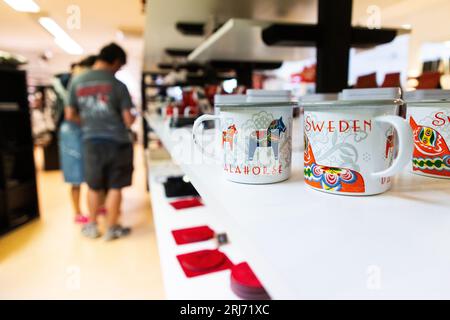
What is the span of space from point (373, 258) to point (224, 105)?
27cm

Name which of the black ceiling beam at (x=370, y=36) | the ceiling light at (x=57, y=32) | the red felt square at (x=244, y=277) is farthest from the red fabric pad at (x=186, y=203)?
the ceiling light at (x=57, y=32)

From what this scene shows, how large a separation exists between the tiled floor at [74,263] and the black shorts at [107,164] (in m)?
0.39

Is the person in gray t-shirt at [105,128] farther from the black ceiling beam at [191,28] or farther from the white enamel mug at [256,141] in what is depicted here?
the white enamel mug at [256,141]

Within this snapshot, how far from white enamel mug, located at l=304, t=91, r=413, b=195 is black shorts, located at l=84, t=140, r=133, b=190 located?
1979 mm

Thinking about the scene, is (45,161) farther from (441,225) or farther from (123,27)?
(441,225)

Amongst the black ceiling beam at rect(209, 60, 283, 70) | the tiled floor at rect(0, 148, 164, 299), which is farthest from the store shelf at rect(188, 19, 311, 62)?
the tiled floor at rect(0, 148, 164, 299)

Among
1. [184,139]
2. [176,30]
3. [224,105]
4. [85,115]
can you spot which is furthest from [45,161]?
[224,105]

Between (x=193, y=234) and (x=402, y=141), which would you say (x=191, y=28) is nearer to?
(x=193, y=234)

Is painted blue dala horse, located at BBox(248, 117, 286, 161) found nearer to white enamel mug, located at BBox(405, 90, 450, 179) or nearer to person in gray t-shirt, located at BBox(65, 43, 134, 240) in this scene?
white enamel mug, located at BBox(405, 90, 450, 179)

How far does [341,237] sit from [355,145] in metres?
0.14

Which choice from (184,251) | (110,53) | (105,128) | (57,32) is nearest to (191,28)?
(110,53)

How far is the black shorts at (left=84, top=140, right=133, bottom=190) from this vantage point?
216cm

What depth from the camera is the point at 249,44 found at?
144cm

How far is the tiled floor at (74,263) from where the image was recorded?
1.61m
